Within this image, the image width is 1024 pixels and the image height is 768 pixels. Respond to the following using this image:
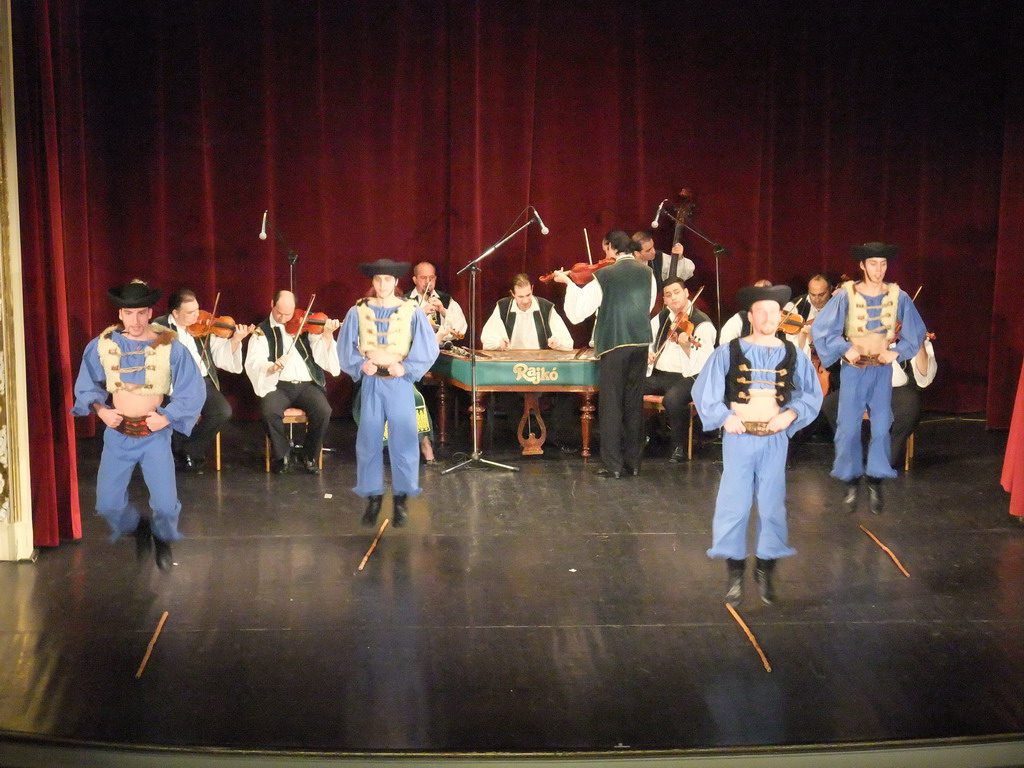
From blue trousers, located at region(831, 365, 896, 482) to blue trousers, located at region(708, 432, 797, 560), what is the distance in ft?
4.75

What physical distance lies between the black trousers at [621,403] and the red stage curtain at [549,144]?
2087 mm

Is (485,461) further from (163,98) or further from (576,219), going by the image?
(163,98)

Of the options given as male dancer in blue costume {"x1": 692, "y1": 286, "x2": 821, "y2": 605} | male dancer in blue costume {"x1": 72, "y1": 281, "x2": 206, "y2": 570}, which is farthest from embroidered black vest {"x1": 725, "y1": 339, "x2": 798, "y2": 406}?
male dancer in blue costume {"x1": 72, "y1": 281, "x2": 206, "y2": 570}

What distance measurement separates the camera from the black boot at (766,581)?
188 inches

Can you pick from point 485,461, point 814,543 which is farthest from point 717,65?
point 814,543

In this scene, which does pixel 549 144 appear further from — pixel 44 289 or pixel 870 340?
pixel 44 289

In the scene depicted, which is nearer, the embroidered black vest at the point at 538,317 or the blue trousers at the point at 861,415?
the blue trousers at the point at 861,415

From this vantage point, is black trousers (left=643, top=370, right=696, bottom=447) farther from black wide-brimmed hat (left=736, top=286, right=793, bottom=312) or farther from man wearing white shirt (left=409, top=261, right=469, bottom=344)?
black wide-brimmed hat (left=736, top=286, right=793, bottom=312)

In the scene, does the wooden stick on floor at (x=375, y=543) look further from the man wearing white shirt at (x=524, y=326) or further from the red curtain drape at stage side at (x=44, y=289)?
the man wearing white shirt at (x=524, y=326)

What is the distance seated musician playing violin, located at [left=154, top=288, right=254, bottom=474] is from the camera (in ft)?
23.2

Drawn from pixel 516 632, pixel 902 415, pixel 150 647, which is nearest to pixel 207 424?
pixel 150 647

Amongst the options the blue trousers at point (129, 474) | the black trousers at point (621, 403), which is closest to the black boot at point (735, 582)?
the black trousers at point (621, 403)

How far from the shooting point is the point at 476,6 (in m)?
8.62

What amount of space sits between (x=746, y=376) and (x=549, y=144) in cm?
476
